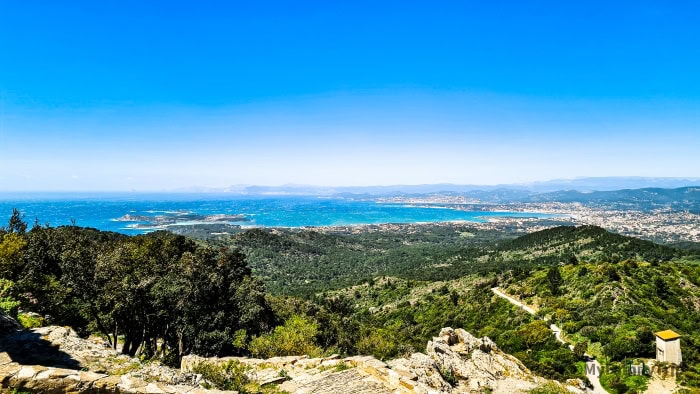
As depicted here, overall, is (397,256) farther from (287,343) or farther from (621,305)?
(287,343)

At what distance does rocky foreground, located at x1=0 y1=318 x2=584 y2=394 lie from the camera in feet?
31.4

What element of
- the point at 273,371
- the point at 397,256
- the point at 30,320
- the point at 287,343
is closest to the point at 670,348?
the point at 287,343

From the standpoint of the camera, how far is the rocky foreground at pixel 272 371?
9.59 meters

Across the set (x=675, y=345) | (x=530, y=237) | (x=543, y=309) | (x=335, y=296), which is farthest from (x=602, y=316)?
(x=530, y=237)

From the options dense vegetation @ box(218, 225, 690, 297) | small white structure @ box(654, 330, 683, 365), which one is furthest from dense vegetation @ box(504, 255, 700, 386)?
dense vegetation @ box(218, 225, 690, 297)

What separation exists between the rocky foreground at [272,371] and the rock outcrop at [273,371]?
0.08 ft

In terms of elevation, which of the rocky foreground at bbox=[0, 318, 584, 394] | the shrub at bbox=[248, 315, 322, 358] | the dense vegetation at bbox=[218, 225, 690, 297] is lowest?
the dense vegetation at bbox=[218, 225, 690, 297]

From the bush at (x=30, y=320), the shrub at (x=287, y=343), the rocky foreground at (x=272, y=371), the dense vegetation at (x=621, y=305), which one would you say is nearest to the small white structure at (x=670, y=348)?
the dense vegetation at (x=621, y=305)

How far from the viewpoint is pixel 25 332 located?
537 inches

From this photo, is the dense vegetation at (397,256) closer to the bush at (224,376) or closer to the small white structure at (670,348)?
the small white structure at (670,348)

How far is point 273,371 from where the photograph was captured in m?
17.3

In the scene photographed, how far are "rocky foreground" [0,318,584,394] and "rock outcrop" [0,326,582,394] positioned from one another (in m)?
0.02

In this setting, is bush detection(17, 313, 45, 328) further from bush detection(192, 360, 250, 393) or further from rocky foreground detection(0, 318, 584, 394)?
bush detection(192, 360, 250, 393)

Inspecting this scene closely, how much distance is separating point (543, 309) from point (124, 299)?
39543 millimetres
